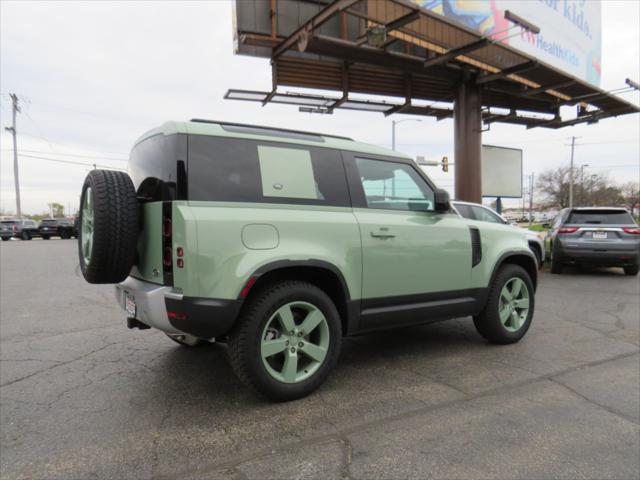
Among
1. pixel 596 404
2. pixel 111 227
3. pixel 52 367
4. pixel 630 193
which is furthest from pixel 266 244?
pixel 630 193

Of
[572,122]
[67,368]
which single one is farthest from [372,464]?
[572,122]

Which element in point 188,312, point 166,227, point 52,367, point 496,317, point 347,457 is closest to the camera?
point 347,457

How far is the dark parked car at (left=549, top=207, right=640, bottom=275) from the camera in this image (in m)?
Result: 9.83

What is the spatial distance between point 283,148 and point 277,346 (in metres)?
1.47

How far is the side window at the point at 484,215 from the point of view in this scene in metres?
9.48

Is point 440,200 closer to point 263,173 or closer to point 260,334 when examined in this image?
point 263,173

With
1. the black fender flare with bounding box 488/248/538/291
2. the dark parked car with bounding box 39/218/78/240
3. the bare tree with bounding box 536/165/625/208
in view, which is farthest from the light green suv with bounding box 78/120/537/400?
the bare tree with bounding box 536/165/625/208

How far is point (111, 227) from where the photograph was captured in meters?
2.99

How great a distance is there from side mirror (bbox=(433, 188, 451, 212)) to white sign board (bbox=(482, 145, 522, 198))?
1277 cm

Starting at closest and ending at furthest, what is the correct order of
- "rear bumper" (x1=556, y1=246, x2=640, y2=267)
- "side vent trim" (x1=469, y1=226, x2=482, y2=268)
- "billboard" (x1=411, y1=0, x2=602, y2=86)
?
"side vent trim" (x1=469, y1=226, x2=482, y2=268)
"rear bumper" (x1=556, y1=246, x2=640, y2=267)
"billboard" (x1=411, y1=0, x2=602, y2=86)

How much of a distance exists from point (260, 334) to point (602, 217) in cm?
1003

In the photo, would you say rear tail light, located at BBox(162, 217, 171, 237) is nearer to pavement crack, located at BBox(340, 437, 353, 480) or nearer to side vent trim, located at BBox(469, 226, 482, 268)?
pavement crack, located at BBox(340, 437, 353, 480)

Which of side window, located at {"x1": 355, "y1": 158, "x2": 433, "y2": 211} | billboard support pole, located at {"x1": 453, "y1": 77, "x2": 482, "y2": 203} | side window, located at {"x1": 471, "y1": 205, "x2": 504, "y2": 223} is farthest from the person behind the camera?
billboard support pole, located at {"x1": 453, "y1": 77, "x2": 482, "y2": 203}

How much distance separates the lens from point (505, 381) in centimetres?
368
